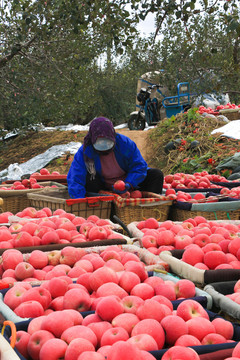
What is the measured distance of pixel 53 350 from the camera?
1250 millimetres

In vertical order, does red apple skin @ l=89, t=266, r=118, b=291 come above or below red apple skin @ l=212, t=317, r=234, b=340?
above

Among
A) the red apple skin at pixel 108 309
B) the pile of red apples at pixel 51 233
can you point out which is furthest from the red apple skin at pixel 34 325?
the pile of red apples at pixel 51 233

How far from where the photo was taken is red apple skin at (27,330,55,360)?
1.30 meters

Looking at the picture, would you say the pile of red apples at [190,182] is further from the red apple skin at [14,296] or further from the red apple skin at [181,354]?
the red apple skin at [181,354]

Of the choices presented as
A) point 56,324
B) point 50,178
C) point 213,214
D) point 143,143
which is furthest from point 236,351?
point 143,143

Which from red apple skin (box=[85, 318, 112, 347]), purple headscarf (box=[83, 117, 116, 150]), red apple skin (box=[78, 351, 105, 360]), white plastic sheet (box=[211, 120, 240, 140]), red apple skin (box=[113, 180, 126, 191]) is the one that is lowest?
red apple skin (box=[85, 318, 112, 347])

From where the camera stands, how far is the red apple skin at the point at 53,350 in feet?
4.08

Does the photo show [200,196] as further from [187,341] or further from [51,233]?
[187,341]

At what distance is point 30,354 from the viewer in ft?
4.32

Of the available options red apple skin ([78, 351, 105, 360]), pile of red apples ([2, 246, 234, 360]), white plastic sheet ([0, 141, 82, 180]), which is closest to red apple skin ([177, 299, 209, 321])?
pile of red apples ([2, 246, 234, 360])

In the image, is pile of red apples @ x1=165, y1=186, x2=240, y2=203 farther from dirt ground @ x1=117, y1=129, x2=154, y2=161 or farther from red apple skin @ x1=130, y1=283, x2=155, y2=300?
dirt ground @ x1=117, y1=129, x2=154, y2=161

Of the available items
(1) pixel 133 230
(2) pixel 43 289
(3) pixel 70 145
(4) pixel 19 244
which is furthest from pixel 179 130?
(2) pixel 43 289

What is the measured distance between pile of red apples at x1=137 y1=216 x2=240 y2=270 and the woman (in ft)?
4.98

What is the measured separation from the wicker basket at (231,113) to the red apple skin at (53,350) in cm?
1189
